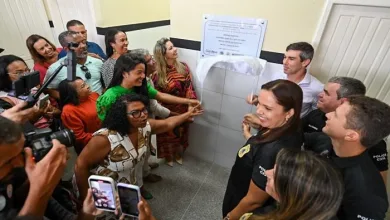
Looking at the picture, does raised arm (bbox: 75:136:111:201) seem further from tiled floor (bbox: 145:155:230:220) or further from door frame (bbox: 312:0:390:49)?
door frame (bbox: 312:0:390:49)

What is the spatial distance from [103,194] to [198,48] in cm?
143

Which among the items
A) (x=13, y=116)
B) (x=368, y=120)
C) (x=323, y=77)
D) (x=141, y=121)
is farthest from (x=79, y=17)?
(x=368, y=120)

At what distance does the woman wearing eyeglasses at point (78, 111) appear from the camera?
144 cm

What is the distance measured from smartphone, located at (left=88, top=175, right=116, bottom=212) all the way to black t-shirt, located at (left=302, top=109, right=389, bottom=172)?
1141 mm

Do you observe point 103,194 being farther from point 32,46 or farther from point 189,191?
point 32,46

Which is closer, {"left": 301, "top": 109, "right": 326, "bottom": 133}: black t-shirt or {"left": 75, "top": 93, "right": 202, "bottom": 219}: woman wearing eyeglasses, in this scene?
{"left": 75, "top": 93, "right": 202, "bottom": 219}: woman wearing eyeglasses

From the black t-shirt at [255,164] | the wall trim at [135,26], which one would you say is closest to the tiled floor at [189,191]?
the black t-shirt at [255,164]

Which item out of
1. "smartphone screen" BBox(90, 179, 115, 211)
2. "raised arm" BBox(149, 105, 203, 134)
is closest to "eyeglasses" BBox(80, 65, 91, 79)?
"raised arm" BBox(149, 105, 203, 134)

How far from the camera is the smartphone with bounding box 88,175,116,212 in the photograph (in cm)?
88

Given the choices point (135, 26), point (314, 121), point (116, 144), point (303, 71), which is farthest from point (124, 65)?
point (135, 26)

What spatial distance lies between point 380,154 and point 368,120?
425mm

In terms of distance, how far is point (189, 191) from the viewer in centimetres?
201

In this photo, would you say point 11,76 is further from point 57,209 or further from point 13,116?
point 57,209

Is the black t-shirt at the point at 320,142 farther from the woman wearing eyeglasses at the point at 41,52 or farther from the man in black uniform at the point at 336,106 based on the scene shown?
the woman wearing eyeglasses at the point at 41,52
